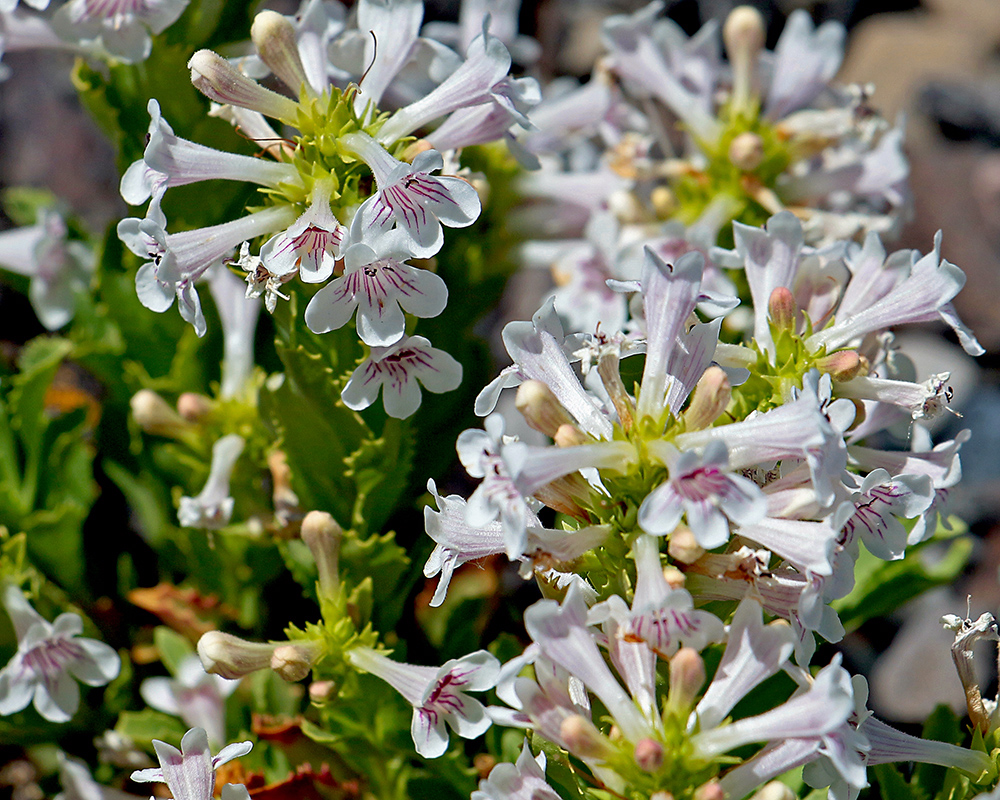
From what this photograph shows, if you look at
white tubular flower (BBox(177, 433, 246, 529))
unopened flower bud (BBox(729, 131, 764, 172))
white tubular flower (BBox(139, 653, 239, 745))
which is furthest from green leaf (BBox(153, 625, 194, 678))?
unopened flower bud (BBox(729, 131, 764, 172))

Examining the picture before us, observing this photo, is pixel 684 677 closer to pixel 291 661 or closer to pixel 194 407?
pixel 291 661

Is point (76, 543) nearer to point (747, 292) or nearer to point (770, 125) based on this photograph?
point (747, 292)

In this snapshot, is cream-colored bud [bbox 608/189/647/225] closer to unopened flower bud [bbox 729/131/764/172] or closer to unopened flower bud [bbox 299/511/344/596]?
unopened flower bud [bbox 729/131/764/172]

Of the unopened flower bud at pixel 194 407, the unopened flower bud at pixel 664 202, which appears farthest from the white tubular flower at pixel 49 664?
the unopened flower bud at pixel 664 202

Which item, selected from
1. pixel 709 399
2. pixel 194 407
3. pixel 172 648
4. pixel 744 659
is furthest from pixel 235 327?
pixel 744 659

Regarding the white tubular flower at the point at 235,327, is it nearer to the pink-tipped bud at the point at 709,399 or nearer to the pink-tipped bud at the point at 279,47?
the pink-tipped bud at the point at 279,47

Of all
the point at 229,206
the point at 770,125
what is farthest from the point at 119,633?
the point at 770,125
